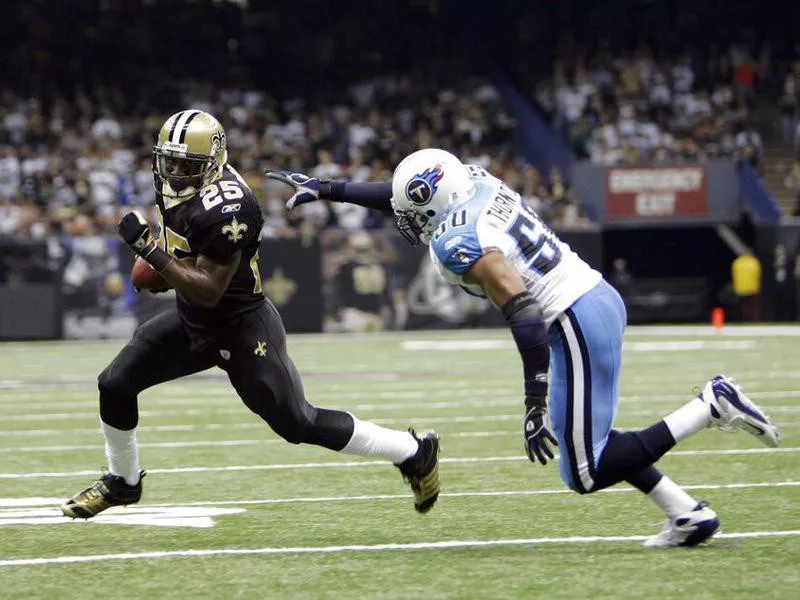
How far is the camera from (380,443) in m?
5.68

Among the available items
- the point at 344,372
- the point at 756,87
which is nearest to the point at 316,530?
the point at 344,372

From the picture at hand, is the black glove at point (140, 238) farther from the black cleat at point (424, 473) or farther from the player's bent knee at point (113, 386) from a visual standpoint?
the black cleat at point (424, 473)

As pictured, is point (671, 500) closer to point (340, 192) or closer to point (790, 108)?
point (340, 192)

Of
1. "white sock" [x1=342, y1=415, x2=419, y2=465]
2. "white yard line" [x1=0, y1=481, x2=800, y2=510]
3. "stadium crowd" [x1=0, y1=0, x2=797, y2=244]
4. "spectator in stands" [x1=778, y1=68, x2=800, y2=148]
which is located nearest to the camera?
"white sock" [x1=342, y1=415, x2=419, y2=465]

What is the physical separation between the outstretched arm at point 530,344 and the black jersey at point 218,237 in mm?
986

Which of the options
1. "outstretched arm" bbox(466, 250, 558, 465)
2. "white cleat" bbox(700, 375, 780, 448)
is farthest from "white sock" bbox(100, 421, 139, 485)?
"white cleat" bbox(700, 375, 780, 448)

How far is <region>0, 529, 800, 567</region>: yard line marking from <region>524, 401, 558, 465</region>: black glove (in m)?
0.61

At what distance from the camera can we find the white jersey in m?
4.96

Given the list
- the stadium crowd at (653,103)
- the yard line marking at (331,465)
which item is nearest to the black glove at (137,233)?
the yard line marking at (331,465)

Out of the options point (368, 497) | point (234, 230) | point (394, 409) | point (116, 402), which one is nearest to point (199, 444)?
point (394, 409)

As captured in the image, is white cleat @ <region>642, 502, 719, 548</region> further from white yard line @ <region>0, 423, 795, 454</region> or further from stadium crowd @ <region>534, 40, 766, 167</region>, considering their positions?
stadium crowd @ <region>534, 40, 766, 167</region>

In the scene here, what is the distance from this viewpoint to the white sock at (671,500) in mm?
5164

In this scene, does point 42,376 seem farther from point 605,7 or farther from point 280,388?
point 605,7

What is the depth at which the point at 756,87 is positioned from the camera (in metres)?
26.0
